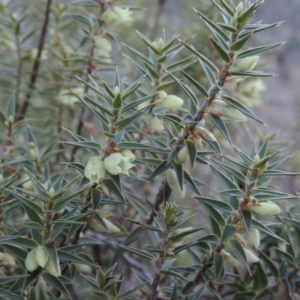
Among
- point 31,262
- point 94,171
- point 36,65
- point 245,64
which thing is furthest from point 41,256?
point 36,65

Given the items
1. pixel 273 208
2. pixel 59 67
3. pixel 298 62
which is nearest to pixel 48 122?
pixel 59 67

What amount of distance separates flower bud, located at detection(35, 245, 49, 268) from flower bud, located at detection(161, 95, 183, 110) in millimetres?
324

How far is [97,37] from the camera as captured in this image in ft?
3.25

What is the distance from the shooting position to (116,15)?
95cm

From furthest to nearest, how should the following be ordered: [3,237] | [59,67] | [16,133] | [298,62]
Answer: [298,62] < [59,67] < [16,133] < [3,237]

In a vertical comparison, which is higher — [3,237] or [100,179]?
[100,179]

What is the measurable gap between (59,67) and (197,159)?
534 mm

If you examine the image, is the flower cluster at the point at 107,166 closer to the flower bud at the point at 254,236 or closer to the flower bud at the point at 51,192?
the flower bud at the point at 51,192

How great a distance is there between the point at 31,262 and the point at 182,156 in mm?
268

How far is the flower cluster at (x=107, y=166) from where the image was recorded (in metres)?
0.64

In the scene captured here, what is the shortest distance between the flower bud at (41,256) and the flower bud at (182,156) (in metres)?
0.24

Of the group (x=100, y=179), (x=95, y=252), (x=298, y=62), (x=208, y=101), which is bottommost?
(x=95, y=252)

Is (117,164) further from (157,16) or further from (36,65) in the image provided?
(157,16)

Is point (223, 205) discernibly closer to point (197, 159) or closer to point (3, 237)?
point (197, 159)
